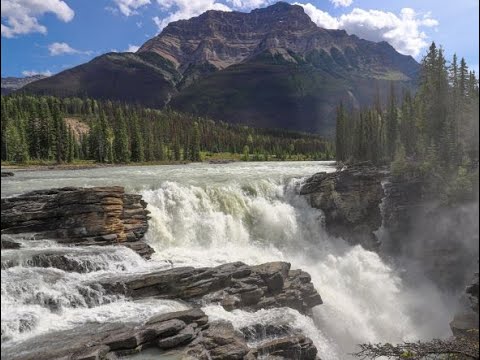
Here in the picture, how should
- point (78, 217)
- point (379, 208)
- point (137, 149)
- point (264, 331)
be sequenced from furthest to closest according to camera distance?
point (137, 149) → point (379, 208) → point (78, 217) → point (264, 331)

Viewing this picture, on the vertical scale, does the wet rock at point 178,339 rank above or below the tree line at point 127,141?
below

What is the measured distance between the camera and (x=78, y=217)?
2492 cm

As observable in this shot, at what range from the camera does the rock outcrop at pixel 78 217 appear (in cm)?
2322

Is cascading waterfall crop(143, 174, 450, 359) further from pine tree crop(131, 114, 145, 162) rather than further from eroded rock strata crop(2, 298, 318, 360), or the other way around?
pine tree crop(131, 114, 145, 162)

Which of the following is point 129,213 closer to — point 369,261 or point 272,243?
point 272,243

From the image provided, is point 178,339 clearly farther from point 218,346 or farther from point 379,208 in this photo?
point 379,208

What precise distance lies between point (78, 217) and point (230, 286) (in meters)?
10.5

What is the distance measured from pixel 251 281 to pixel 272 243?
1321 centimetres

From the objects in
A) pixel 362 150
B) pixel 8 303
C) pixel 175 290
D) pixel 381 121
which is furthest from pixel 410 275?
pixel 381 121

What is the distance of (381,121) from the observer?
91.5 meters

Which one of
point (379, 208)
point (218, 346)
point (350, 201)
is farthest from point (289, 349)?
point (379, 208)

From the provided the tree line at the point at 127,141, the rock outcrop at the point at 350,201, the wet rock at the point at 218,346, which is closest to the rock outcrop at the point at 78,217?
the wet rock at the point at 218,346

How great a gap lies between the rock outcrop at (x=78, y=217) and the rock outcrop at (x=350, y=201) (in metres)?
19.6

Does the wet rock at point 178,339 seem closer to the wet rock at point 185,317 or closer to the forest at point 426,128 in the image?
the wet rock at point 185,317
